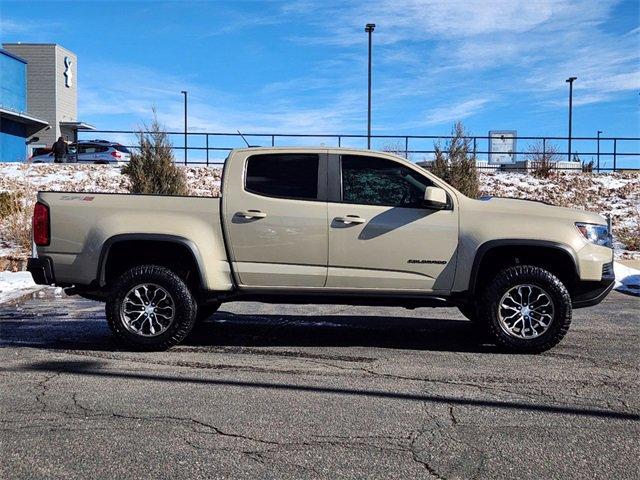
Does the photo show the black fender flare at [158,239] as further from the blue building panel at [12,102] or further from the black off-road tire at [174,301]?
the blue building panel at [12,102]

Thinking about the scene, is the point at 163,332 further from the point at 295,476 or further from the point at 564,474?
the point at 564,474

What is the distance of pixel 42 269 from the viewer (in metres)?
6.28

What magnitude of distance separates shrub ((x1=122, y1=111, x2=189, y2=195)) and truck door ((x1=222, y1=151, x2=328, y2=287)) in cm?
1170

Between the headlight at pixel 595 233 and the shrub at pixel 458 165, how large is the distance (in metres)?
12.7

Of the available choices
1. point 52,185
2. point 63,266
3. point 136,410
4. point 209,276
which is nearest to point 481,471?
point 136,410

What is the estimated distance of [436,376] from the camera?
5.43m

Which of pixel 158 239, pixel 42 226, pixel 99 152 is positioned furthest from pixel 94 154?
pixel 158 239

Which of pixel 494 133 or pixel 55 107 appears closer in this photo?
pixel 494 133

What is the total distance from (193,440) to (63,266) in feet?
10.4

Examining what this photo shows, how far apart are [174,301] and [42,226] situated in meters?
1.52

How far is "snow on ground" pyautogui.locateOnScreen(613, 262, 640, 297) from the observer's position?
11.4 metres

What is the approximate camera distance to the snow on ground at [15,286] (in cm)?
1004

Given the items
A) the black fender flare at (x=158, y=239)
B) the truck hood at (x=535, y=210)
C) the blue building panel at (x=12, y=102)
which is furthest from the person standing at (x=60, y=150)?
the truck hood at (x=535, y=210)

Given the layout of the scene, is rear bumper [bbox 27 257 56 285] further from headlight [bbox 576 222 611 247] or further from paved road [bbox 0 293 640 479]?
headlight [bbox 576 222 611 247]
